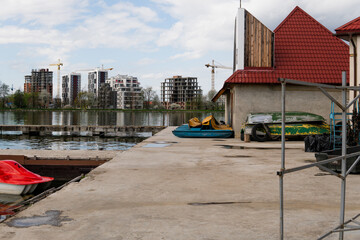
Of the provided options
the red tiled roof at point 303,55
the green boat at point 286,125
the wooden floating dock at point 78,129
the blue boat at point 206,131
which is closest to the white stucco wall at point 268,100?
the red tiled roof at point 303,55

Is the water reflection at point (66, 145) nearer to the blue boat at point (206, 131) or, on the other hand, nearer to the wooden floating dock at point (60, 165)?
the blue boat at point (206, 131)

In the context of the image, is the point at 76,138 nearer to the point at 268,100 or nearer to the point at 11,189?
the point at 268,100

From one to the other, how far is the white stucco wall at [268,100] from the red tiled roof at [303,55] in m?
0.64

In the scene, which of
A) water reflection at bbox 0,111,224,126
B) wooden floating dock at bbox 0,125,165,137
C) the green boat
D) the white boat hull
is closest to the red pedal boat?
the white boat hull

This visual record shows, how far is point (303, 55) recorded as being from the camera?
22.8 meters

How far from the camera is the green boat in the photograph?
62.5 ft

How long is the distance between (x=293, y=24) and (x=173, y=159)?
54.2ft

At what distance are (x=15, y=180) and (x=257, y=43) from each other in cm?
1538

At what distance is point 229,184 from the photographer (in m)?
8.23

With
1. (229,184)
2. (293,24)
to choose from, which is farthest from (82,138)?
(229,184)

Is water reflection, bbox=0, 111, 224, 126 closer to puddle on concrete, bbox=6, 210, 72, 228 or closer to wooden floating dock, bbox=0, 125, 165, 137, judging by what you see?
wooden floating dock, bbox=0, 125, 165, 137

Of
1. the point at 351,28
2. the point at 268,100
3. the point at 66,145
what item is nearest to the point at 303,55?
the point at 268,100

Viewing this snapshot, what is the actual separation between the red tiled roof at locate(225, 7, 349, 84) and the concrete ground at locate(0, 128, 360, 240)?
11725 mm

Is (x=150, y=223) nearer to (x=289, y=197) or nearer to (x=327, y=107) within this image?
(x=289, y=197)
